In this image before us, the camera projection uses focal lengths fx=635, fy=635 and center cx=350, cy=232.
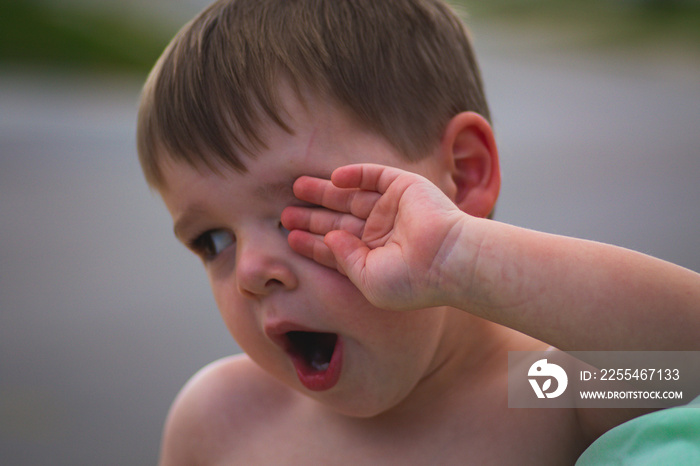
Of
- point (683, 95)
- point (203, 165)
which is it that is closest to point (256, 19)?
point (203, 165)

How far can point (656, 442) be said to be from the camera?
428 mm

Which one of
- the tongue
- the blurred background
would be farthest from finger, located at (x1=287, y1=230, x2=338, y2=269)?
the blurred background

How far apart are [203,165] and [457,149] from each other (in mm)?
258

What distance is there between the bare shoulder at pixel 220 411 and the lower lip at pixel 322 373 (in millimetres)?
180

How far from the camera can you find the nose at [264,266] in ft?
1.82

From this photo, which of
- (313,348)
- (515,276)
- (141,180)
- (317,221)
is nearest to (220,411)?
(313,348)

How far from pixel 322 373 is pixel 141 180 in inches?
70.8

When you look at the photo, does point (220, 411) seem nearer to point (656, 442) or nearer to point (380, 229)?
point (380, 229)

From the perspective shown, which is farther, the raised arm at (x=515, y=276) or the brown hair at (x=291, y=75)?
the brown hair at (x=291, y=75)

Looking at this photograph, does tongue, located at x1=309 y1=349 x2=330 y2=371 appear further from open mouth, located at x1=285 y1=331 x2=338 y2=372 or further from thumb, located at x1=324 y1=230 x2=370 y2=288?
thumb, located at x1=324 y1=230 x2=370 y2=288

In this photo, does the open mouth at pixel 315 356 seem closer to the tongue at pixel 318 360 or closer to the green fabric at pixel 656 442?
the tongue at pixel 318 360

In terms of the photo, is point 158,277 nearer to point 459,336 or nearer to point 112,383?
point 112,383

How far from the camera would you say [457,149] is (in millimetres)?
655

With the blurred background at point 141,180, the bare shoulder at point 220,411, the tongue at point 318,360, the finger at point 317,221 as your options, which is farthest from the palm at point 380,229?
the blurred background at point 141,180
